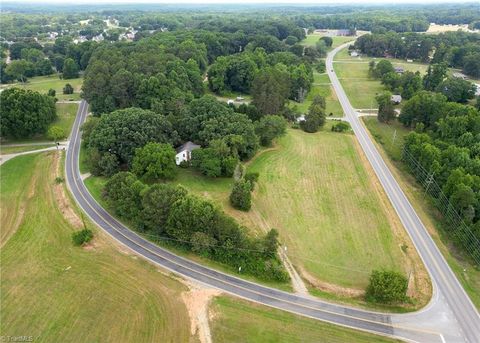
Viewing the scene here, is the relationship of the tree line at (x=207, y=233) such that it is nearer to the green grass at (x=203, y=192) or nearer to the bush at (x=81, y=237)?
the green grass at (x=203, y=192)

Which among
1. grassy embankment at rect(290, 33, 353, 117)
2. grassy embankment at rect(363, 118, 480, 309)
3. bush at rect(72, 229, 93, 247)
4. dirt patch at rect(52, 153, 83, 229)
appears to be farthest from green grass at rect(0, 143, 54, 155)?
grassy embankment at rect(363, 118, 480, 309)

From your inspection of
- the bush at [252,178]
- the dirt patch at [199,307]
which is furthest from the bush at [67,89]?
the dirt patch at [199,307]

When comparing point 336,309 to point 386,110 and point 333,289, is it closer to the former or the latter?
point 333,289

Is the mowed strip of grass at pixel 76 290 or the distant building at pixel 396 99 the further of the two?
the distant building at pixel 396 99

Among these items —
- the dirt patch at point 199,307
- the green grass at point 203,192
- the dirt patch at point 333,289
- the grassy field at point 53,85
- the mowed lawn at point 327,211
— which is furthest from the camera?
the grassy field at point 53,85

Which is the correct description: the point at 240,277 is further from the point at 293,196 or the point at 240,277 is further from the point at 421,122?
the point at 421,122

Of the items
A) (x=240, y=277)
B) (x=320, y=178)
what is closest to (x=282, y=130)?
(x=320, y=178)

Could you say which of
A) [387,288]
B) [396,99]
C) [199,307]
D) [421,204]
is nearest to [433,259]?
[387,288]
